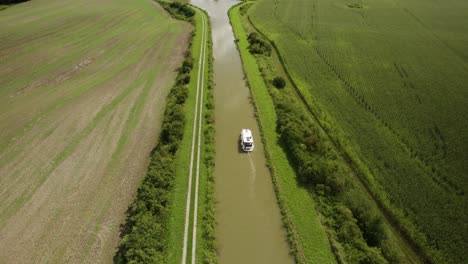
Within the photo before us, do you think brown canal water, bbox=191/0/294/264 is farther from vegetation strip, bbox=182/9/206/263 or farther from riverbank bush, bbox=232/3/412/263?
riverbank bush, bbox=232/3/412/263

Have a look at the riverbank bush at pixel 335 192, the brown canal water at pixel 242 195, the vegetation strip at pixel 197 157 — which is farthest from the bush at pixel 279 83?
the vegetation strip at pixel 197 157

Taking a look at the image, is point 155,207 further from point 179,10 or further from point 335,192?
point 179,10

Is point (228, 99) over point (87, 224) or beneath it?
over

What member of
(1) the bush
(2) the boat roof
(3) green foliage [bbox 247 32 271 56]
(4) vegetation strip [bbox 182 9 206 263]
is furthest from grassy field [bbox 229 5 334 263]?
(3) green foliage [bbox 247 32 271 56]

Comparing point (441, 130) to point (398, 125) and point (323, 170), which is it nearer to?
point (398, 125)

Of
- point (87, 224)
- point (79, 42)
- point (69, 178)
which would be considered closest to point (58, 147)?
point (69, 178)
